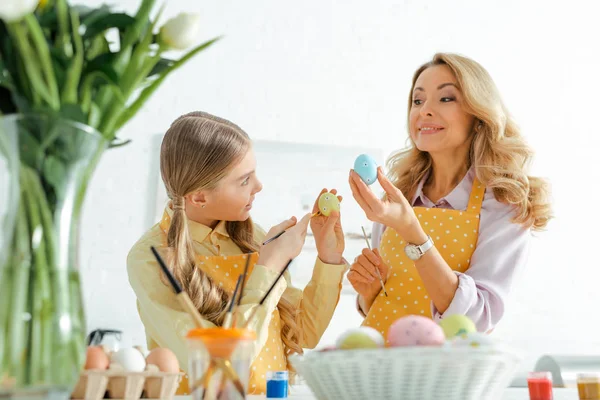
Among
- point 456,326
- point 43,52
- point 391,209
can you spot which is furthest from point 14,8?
point 391,209

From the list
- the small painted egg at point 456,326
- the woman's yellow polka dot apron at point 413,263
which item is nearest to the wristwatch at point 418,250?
the woman's yellow polka dot apron at point 413,263

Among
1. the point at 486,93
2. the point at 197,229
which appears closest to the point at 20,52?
the point at 197,229

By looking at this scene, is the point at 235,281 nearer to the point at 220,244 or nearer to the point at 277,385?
the point at 220,244

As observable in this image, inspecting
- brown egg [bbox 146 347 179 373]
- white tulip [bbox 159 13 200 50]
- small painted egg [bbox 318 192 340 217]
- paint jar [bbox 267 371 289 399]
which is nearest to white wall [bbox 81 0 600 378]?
small painted egg [bbox 318 192 340 217]

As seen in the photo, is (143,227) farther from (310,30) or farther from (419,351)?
(419,351)

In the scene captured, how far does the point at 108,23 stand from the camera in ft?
2.66

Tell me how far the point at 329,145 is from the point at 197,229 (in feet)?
5.04

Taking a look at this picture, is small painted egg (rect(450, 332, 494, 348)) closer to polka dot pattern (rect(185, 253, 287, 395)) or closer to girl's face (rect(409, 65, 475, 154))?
polka dot pattern (rect(185, 253, 287, 395))

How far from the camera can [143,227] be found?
2996mm

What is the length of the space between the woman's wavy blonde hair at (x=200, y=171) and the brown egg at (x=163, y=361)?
66cm

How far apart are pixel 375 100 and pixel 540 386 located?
2.46 metres

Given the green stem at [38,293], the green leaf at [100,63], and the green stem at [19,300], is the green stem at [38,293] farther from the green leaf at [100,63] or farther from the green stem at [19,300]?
the green leaf at [100,63]

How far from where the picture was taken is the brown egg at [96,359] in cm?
93

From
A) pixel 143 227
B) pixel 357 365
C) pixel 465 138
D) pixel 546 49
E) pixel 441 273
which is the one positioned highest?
pixel 546 49
